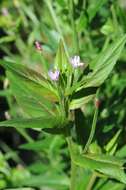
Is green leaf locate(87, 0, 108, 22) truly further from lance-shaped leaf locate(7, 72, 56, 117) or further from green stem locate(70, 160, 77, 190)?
green stem locate(70, 160, 77, 190)

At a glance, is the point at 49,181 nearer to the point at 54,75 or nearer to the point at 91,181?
the point at 91,181

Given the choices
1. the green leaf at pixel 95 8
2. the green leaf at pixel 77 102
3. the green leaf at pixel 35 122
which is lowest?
the green leaf at pixel 35 122

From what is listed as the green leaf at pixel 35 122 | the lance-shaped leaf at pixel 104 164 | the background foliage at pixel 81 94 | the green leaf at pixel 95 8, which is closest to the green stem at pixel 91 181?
the background foliage at pixel 81 94

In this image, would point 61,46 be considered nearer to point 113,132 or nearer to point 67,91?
point 67,91

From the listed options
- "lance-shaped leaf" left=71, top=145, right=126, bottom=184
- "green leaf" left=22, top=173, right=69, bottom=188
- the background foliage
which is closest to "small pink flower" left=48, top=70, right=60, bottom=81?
the background foliage

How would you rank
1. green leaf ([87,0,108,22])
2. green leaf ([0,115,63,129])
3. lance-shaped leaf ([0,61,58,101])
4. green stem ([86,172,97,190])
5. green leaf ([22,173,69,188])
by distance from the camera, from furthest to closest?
green leaf ([22,173,69,188])
green leaf ([87,0,108,22])
green stem ([86,172,97,190])
lance-shaped leaf ([0,61,58,101])
green leaf ([0,115,63,129])

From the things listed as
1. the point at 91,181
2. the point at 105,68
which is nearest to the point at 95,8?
the point at 105,68

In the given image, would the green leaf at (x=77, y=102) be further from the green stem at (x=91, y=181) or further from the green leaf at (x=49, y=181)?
the green leaf at (x=49, y=181)
